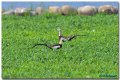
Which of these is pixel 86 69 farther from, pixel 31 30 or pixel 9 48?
pixel 31 30

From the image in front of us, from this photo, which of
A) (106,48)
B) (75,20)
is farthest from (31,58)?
(75,20)

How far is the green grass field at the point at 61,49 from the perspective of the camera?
9.23m

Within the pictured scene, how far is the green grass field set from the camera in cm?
923

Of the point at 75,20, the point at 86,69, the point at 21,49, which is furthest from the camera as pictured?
the point at 75,20

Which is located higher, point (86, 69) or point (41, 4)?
point (41, 4)

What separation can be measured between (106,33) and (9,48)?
2.00m

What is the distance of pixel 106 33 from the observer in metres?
11.2

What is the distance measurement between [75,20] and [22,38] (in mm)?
1663

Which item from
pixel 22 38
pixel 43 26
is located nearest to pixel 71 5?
pixel 43 26

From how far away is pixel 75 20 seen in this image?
479 inches

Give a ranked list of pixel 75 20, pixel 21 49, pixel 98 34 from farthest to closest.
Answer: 1. pixel 75 20
2. pixel 98 34
3. pixel 21 49

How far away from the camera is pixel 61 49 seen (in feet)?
33.7

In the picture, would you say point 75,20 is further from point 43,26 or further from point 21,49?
point 21,49

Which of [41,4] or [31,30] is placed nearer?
[31,30]
